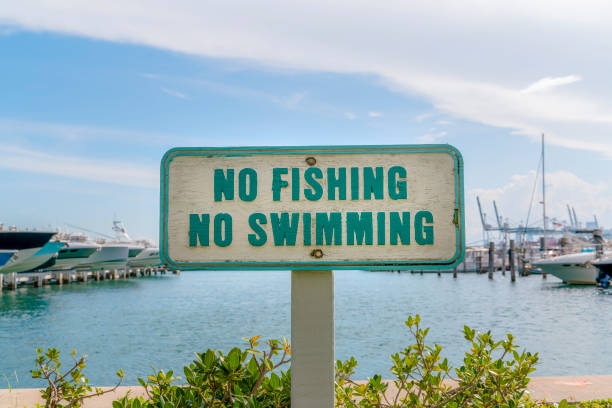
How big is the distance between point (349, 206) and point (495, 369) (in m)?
1.99

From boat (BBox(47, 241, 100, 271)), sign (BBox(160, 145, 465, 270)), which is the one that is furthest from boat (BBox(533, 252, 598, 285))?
boat (BBox(47, 241, 100, 271))

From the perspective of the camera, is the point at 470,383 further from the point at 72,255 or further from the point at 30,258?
the point at 72,255

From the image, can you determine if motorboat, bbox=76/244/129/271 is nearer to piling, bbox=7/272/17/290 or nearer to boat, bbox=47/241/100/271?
boat, bbox=47/241/100/271

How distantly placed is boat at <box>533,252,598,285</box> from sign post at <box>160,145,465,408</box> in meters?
52.9

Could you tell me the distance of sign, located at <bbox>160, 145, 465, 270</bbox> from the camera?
3.95 m

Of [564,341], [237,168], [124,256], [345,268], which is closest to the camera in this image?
[345,268]

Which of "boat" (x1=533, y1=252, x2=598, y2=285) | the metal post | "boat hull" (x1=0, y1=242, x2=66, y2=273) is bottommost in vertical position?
"boat" (x1=533, y1=252, x2=598, y2=285)

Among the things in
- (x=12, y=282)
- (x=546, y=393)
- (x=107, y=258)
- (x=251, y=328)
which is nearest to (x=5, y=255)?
(x=12, y=282)

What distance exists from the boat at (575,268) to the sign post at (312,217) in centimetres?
5290

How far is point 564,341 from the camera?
21328 millimetres

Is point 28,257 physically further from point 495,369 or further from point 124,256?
point 495,369

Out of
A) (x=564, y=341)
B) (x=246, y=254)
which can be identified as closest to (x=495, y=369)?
(x=246, y=254)

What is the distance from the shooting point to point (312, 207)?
13.1 ft

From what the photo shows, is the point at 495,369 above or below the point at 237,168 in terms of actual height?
below
